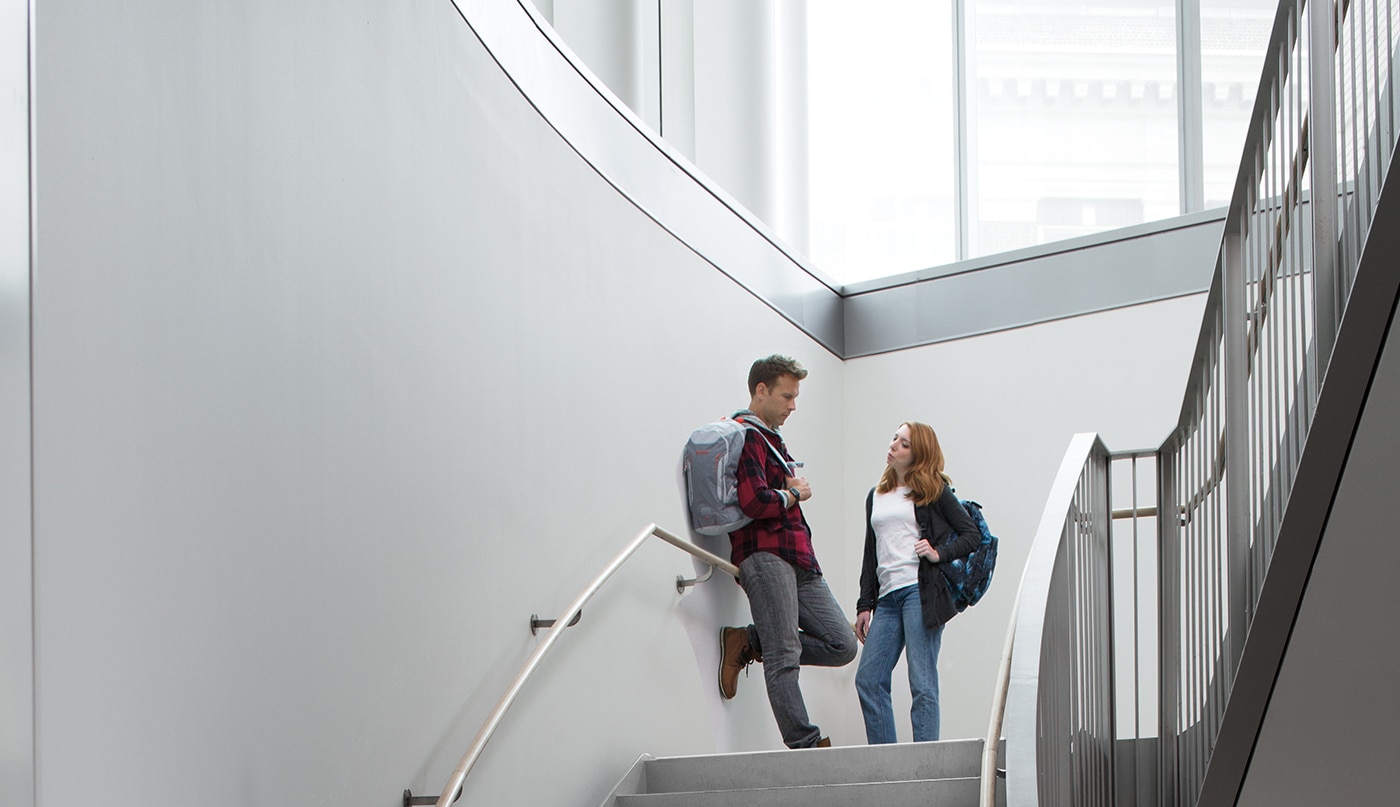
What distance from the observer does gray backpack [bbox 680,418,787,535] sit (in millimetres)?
5547

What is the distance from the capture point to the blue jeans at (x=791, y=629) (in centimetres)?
512

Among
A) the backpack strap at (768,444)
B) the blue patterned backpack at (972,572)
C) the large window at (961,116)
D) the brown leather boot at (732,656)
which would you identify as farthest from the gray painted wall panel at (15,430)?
the large window at (961,116)

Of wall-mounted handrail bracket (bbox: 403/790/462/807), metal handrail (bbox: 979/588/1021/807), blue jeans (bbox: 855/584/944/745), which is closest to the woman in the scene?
blue jeans (bbox: 855/584/944/745)

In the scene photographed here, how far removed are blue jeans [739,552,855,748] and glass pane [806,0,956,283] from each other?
355 cm

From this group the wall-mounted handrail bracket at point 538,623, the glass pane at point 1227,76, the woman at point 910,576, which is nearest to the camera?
the wall-mounted handrail bracket at point 538,623

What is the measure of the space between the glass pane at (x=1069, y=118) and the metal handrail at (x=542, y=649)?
3690 millimetres

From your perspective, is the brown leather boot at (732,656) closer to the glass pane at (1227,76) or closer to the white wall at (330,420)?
the white wall at (330,420)

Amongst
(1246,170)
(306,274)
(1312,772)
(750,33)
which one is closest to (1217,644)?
(1312,772)

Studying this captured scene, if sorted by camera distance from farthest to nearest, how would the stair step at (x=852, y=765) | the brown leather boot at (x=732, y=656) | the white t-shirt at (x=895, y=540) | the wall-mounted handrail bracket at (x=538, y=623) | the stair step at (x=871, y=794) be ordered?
the brown leather boot at (x=732, y=656)
the white t-shirt at (x=895, y=540)
the stair step at (x=852, y=765)
the wall-mounted handrail bracket at (x=538, y=623)
the stair step at (x=871, y=794)

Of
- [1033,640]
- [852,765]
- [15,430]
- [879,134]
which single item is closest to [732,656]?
[852,765]

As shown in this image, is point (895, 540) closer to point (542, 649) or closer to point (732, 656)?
point (732, 656)

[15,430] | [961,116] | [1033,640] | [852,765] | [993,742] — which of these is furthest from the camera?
[961,116]

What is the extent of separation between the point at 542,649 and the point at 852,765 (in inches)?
44.7

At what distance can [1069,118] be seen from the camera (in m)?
8.45
